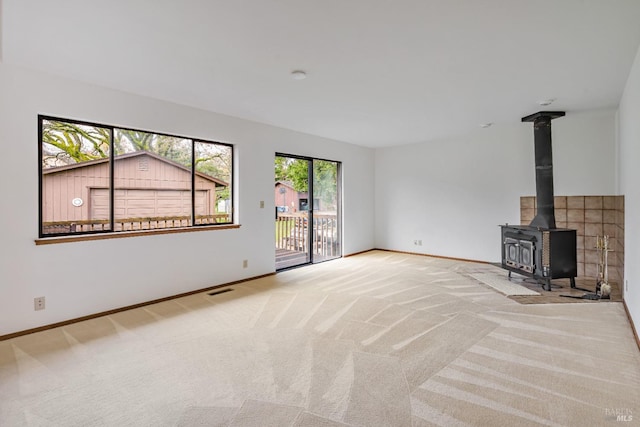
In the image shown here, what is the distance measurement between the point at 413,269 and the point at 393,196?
7.07ft

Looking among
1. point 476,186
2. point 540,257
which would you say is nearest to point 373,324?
point 540,257

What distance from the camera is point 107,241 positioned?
3.47 meters

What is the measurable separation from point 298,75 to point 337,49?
0.59 m

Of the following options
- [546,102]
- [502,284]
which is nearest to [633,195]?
[546,102]

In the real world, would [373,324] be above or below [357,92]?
below

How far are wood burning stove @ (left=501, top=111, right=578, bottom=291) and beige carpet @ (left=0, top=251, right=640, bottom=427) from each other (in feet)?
2.28

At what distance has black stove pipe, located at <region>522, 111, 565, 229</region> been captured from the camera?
15.0 feet

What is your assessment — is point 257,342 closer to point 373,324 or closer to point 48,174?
point 373,324

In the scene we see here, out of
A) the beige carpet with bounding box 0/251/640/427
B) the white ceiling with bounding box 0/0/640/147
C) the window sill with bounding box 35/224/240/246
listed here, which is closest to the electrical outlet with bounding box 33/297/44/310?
the beige carpet with bounding box 0/251/640/427

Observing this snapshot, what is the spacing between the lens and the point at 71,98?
10.5ft

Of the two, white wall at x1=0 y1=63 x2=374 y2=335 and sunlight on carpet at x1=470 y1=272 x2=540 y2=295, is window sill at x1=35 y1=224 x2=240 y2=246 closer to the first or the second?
white wall at x1=0 y1=63 x2=374 y2=335

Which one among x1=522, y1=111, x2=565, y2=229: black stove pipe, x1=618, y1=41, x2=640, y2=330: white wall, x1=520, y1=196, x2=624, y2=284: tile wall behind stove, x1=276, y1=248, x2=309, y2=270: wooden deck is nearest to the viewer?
x1=618, y1=41, x2=640, y2=330: white wall

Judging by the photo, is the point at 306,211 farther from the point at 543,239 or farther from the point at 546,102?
the point at 546,102

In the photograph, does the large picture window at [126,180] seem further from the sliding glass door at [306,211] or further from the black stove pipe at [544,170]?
the black stove pipe at [544,170]
